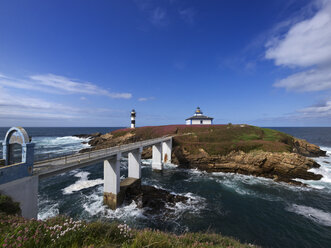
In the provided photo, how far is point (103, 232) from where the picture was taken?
499cm

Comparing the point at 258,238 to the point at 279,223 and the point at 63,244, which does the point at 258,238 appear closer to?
the point at 279,223

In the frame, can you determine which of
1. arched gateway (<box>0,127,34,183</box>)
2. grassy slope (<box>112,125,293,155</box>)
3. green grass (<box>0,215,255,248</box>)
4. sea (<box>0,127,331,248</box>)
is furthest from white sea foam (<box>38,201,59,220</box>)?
grassy slope (<box>112,125,293,155</box>)

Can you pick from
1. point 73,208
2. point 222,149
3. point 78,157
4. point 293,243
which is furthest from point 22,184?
point 222,149

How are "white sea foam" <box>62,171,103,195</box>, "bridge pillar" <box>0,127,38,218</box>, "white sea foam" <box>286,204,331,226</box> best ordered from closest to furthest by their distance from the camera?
"bridge pillar" <box>0,127,38,218</box>, "white sea foam" <box>286,204,331,226</box>, "white sea foam" <box>62,171,103,195</box>

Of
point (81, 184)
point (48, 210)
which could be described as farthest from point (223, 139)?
point (48, 210)

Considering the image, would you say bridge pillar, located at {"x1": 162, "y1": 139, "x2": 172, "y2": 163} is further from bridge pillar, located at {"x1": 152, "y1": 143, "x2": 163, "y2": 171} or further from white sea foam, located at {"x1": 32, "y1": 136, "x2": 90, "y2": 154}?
white sea foam, located at {"x1": 32, "y1": 136, "x2": 90, "y2": 154}

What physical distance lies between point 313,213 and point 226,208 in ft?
29.4

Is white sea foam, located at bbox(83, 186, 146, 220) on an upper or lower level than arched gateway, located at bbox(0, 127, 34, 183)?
lower

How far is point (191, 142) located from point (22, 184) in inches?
1297

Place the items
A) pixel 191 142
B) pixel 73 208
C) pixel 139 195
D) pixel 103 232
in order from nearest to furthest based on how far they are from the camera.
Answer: pixel 103 232 < pixel 73 208 < pixel 139 195 < pixel 191 142

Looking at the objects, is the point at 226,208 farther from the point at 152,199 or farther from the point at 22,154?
the point at 22,154

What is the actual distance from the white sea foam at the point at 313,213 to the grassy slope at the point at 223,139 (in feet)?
46.5

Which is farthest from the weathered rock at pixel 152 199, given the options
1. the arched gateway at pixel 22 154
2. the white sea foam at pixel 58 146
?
the white sea foam at pixel 58 146

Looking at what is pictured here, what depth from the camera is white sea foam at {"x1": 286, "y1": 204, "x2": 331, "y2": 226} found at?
1427cm
